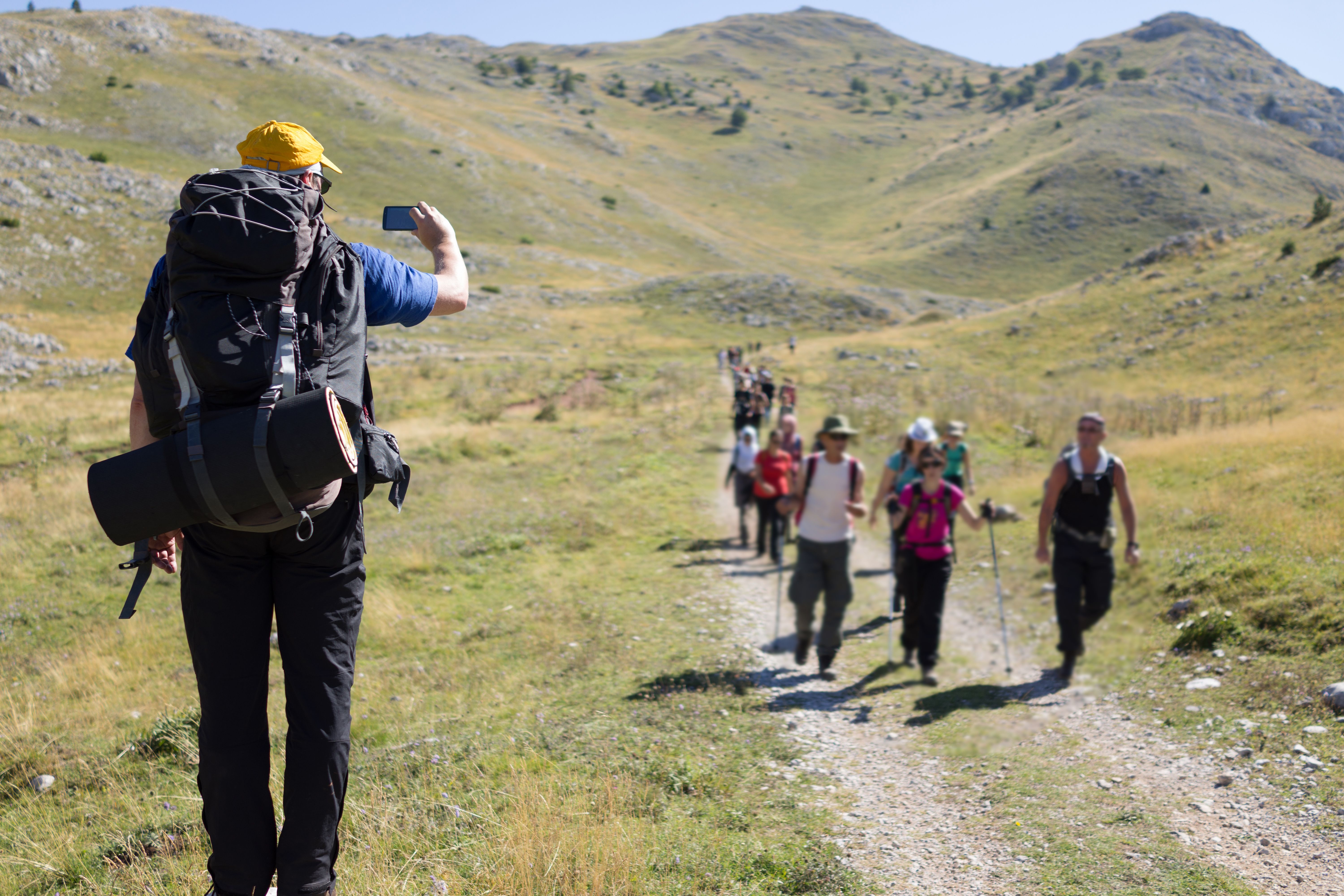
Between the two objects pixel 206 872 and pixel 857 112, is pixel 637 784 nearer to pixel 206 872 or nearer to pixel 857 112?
pixel 206 872

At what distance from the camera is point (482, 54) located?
182500 mm

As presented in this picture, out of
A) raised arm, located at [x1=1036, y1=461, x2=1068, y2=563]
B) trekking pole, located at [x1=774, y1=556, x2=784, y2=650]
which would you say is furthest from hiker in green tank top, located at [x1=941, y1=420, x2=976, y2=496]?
raised arm, located at [x1=1036, y1=461, x2=1068, y2=563]

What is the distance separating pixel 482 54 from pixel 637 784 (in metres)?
204

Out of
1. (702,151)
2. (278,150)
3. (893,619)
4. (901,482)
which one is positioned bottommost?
(893,619)

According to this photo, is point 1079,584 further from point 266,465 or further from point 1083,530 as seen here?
point 266,465

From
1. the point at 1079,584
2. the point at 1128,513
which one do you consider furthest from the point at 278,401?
the point at 1128,513

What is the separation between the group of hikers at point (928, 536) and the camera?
732 centimetres

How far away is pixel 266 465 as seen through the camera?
207 cm

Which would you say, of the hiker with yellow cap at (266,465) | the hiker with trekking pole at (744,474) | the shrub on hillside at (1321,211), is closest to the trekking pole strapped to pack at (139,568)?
the hiker with yellow cap at (266,465)

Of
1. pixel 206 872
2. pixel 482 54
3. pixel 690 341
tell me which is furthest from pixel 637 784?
pixel 482 54

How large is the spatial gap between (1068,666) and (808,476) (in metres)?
2.96

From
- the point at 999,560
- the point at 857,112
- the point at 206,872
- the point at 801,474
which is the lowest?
the point at 999,560

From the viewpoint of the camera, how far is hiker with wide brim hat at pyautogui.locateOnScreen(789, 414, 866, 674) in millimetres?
7645

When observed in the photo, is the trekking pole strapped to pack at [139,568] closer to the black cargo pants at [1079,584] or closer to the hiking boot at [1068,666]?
the black cargo pants at [1079,584]
